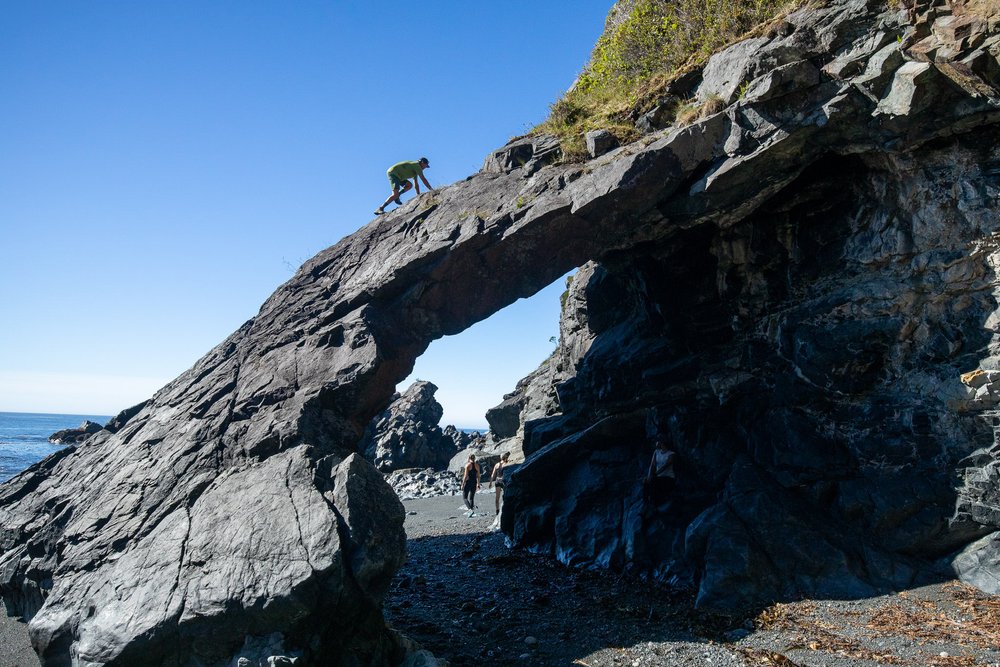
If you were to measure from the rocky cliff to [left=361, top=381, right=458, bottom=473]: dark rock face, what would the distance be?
100 feet

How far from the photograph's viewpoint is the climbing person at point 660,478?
48.6 feet

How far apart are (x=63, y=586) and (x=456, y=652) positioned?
291 inches

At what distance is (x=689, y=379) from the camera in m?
15.9

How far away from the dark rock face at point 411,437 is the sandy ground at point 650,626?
31.1 metres

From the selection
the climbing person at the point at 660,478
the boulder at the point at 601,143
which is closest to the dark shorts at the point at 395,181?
the boulder at the point at 601,143

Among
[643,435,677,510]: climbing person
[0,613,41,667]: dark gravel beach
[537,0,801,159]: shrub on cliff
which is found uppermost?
[537,0,801,159]: shrub on cliff

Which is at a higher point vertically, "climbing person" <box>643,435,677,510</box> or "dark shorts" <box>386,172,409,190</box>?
"dark shorts" <box>386,172,409,190</box>

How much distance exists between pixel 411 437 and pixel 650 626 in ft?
122

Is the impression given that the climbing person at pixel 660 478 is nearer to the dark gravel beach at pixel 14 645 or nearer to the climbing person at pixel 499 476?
the climbing person at pixel 499 476

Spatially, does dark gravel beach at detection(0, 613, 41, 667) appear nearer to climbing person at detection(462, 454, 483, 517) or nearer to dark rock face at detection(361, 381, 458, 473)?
climbing person at detection(462, 454, 483, 517)

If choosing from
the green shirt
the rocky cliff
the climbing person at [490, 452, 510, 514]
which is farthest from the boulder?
the climbing person at [490, 452, 510, 514]

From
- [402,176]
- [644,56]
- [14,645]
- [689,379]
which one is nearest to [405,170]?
[402,176]

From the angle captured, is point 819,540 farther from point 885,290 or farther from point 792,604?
point 885,290

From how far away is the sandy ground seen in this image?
350 inches
